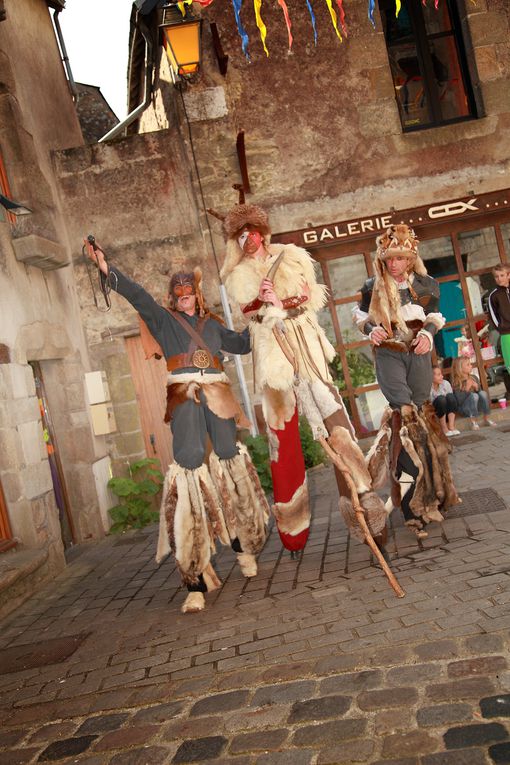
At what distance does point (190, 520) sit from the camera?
4785 millimetres

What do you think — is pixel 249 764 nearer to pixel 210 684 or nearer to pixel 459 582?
pixel 210 684

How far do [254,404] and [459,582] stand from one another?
5447 mm

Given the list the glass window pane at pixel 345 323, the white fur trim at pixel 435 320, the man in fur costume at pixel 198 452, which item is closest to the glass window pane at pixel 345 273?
the glass window pane at pixel 345 323

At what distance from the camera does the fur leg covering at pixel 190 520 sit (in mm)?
4758

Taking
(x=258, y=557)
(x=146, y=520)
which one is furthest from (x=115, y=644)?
(x=146, y=520)

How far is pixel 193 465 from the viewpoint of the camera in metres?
4.89

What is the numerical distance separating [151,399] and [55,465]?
1495 millimetres

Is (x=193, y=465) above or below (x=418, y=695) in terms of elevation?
above

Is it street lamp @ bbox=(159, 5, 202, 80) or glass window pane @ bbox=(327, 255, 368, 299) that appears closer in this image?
street lamp @ bbox=(159, 5, 202, 80)

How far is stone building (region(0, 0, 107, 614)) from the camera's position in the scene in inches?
254

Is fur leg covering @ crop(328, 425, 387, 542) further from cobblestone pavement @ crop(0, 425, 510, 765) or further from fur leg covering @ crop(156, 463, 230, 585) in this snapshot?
fur leg covering @ crop(156, 463, 230, 585)

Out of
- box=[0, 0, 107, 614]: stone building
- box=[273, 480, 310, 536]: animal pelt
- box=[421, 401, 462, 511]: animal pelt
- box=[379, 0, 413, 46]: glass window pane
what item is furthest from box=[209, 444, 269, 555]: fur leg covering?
box=[379, 0, 413, 46]: glass window pane

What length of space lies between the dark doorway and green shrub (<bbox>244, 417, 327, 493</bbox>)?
2.09m

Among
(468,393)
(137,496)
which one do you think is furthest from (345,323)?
(137,496)
